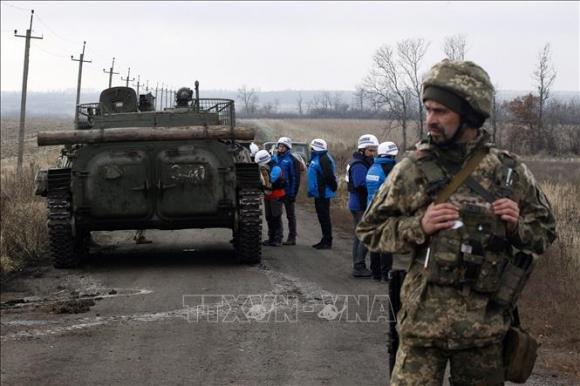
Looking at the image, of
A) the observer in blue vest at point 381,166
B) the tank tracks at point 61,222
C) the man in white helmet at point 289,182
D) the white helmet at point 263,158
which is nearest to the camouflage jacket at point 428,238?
the observer in blue vest at point 381,166

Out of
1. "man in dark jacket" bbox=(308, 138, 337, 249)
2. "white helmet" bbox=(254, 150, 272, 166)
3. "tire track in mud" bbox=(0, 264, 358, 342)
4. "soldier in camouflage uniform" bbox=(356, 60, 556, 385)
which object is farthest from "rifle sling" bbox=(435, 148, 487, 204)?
"white helmet" bbox=(254, 150, 272, 166)

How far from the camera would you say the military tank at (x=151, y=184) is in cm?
1370

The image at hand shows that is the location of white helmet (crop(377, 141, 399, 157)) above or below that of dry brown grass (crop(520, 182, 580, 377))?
above

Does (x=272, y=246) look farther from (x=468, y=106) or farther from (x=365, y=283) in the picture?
(x=468, y=106)

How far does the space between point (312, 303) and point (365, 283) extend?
1.53m

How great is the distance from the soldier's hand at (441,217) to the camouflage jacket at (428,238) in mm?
56

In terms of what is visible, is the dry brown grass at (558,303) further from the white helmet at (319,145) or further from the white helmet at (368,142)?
the white helmet at (319,145)

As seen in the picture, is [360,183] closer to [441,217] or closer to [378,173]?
[378,173]

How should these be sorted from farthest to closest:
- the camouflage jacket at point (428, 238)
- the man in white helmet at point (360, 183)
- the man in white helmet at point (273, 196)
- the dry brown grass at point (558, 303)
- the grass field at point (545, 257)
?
the man in white helmet at point (273, 196)
the man in white helmet at point (360, 183)
the grass field at point (545, 257)
the dry brown grass at point (558, 303)
the camouflage jacket at point (428, 238)

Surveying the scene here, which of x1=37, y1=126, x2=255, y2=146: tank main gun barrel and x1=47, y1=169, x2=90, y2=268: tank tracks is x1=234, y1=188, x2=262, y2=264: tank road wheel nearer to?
x1=37, y1=126, x2=255, y2=146: tank main gun barrel

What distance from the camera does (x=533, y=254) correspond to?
4430mm

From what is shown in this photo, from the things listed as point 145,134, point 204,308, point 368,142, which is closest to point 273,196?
point 145,134

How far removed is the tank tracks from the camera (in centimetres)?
1371

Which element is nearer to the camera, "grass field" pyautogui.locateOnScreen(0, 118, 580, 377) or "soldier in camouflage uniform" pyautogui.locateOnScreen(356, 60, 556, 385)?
"soldier in camouflage uniform" pyautogui.locateOnScreen(356, 60, 556, 385)
